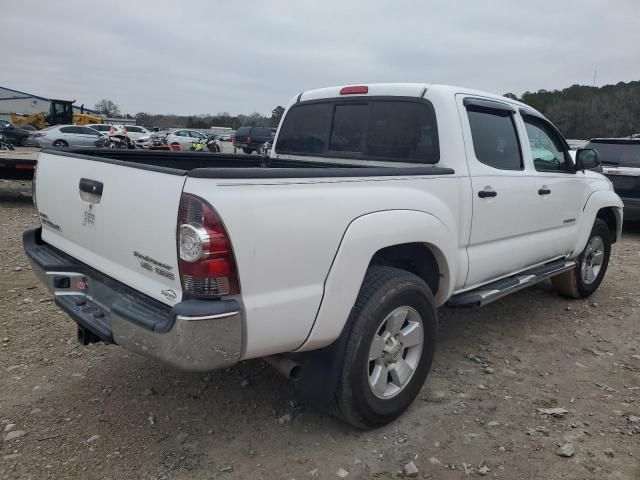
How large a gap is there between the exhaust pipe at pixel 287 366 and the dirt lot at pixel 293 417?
0.40 m

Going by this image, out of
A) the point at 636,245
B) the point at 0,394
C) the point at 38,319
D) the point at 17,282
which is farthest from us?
the point at 636,245

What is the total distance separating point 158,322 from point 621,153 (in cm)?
954

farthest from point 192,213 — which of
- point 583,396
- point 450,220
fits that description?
point 583,396

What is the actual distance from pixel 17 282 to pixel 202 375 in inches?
115

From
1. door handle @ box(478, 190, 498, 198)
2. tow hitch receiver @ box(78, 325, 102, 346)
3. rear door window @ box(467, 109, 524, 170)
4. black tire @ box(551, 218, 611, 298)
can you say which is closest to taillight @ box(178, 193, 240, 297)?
tow hitch receiver @ box(78, 325, 102, 346)

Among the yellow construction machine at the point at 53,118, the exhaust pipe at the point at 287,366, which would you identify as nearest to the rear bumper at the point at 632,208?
the exhaust pipe at the point at 287,366

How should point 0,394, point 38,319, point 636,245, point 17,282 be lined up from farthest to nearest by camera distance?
1. point 636,245
2. point 17,282
3. point 38,319
4. point 0,394

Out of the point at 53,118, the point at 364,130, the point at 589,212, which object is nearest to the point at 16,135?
the point at 53,118

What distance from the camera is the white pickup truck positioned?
2.21 metres

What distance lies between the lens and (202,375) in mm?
3570

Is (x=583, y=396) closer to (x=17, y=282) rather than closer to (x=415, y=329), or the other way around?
(x=415, y=329)

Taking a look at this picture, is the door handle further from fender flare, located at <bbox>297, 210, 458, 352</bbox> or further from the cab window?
the cab window

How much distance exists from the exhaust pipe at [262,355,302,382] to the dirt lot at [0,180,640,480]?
1.31 feet


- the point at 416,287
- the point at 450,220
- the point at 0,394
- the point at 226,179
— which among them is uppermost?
the point at 226,179
